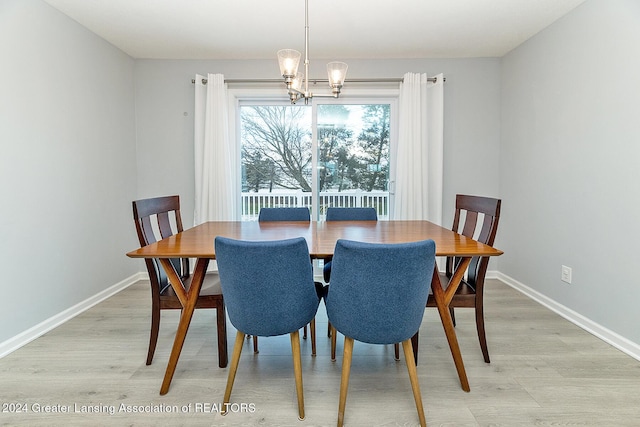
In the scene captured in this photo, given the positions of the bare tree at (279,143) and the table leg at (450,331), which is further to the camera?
the bare tree at (279,143)

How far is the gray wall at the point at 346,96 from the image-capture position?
3715mm

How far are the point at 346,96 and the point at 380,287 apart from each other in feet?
9.38

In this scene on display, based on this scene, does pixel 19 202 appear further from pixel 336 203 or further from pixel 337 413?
pixel 336 203

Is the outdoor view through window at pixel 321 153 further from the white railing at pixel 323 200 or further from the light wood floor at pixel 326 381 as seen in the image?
the light wood floor at pixel 326 381

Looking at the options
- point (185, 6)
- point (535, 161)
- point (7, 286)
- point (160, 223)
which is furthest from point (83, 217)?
point (535, 161)

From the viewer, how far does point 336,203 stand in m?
4.00

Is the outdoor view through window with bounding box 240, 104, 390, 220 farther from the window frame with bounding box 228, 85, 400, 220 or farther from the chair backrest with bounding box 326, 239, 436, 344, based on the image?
the chair backrest with bounding box 326, 239, 436, 344

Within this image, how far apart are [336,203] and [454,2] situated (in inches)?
87.0

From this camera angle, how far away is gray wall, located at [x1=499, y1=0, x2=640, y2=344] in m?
2.20

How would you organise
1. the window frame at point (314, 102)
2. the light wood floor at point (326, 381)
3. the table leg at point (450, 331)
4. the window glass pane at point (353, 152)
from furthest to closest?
the window glass pane at point (353, 152), the window frame at point (314, 102), the table leg at point (450, 331), the light wood floor at point (326, 381)

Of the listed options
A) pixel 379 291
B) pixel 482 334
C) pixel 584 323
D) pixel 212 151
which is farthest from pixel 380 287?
pixel 212 151

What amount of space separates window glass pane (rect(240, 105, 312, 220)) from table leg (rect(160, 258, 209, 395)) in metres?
2.26

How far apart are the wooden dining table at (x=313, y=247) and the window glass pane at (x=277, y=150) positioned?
160 cm

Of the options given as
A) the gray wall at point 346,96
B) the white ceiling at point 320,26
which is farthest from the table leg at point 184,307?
the gray wall at point 346,96
